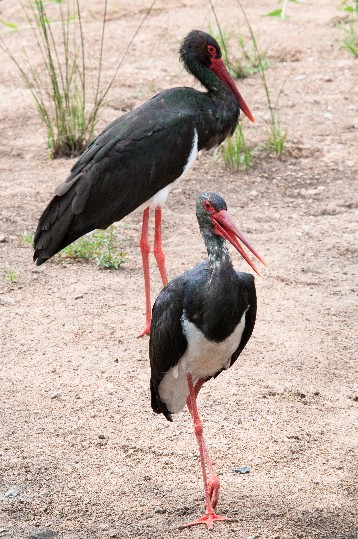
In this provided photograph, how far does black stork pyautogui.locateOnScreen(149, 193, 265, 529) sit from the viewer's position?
4109mm

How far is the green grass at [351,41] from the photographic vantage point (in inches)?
378

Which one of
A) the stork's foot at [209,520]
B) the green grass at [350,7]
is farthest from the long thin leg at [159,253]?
the green grass at [350,7]

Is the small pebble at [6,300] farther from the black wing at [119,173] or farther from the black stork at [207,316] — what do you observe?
the black stork at [207,316]

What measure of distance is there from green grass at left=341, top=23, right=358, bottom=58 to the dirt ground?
471 mm

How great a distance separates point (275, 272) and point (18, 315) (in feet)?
5.24

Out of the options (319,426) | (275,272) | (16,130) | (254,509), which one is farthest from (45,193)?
(254,509)

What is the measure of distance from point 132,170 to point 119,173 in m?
0.08

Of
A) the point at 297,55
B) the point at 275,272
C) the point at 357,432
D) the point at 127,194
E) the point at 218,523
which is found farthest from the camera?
the point at 297,55

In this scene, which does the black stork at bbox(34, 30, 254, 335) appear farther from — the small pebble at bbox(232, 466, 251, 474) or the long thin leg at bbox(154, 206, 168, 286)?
the small pebble at bbox(232, 466, 251, 474)

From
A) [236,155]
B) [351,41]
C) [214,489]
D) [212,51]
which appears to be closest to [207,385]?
[214,489]

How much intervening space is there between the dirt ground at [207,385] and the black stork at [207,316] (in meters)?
0.37

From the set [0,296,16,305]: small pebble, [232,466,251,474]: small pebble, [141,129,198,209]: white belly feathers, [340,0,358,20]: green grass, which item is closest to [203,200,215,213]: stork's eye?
[232,466,251,474]: small pebble

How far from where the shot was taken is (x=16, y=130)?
8859mm

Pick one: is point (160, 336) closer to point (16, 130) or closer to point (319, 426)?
point (319, 426)
